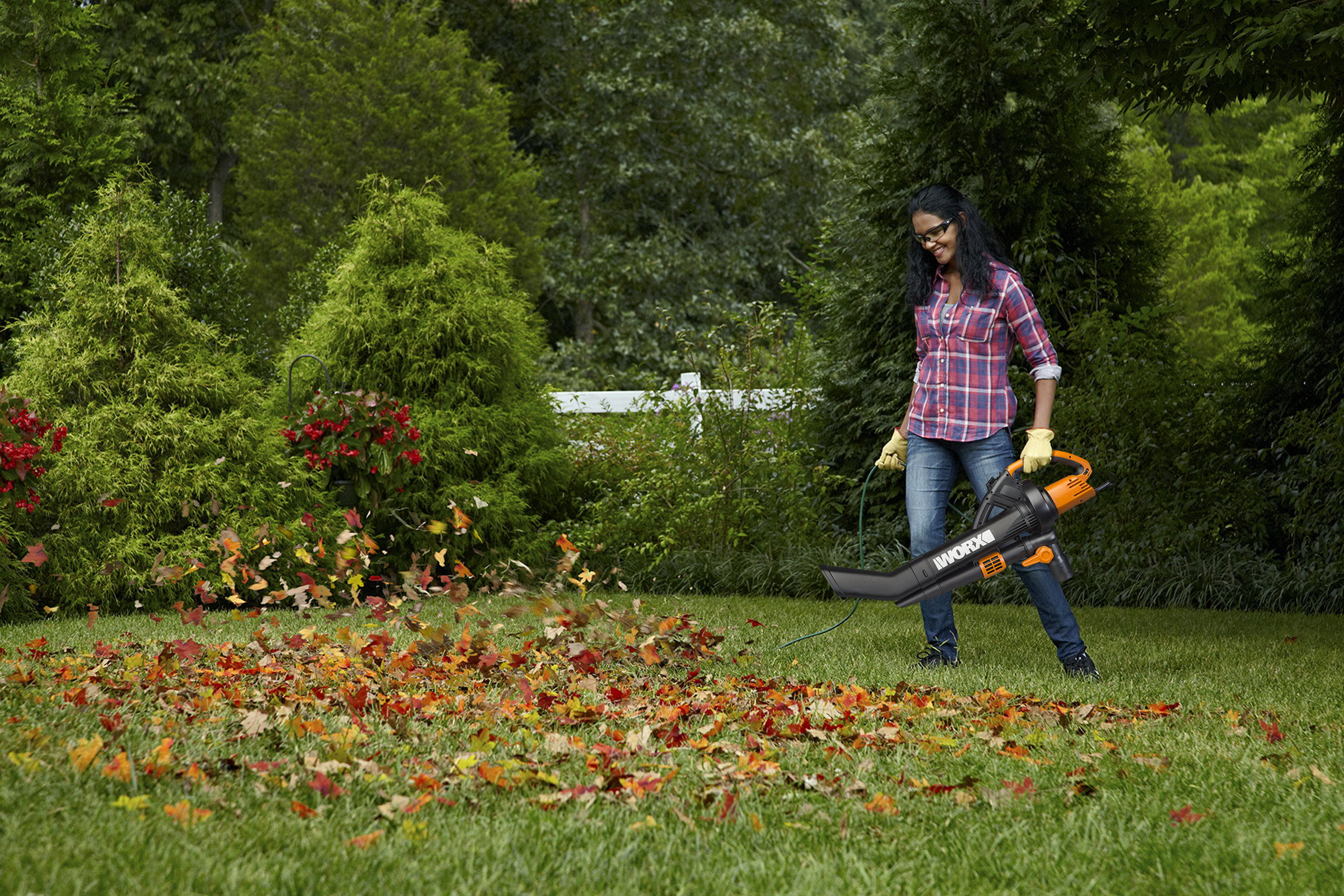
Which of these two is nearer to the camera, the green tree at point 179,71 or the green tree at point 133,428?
the green tree at point 133,428

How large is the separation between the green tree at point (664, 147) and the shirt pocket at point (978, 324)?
13.6 meters

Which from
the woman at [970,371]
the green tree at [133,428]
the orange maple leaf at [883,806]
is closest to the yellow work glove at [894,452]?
the woman at [970,371]

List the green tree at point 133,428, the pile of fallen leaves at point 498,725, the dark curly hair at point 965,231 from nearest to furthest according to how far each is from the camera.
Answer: the pile of fallen leaves at point 498,725 → the dark curly hair at point 965,231 → the green tree at point 133,428

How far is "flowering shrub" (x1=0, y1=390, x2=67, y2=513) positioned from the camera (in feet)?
18.3

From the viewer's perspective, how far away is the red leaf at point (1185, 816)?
8.13 feet

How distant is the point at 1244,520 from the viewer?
718 centimetres

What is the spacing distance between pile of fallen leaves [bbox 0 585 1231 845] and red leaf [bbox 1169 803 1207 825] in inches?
10.0

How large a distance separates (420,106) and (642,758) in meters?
15.5

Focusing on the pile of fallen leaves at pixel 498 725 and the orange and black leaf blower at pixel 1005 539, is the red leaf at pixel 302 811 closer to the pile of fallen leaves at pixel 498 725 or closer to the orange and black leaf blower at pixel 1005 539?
the pile of fallen leaves at pixel 498 725

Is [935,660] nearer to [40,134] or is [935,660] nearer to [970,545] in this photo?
[970,545]

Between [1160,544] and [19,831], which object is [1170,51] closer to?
[1160,544]

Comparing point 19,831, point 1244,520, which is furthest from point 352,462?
point 1244,520

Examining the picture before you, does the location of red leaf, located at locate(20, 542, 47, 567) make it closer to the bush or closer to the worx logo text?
the bush

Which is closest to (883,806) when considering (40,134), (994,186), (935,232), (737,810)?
(737,810)
